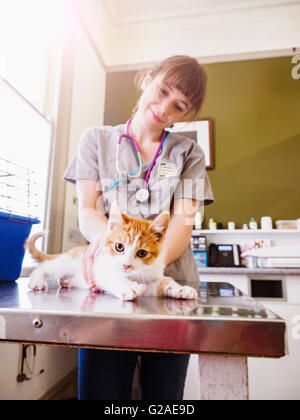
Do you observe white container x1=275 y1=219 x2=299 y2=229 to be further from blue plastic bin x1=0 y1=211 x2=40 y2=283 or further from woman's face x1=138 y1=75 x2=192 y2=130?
blue plastic bin x1=0 y1=211 x2=40 y2=283

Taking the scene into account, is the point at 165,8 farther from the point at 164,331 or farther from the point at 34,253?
the point at 164,331

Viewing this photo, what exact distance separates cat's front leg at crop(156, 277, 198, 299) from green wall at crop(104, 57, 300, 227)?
1.11 metres

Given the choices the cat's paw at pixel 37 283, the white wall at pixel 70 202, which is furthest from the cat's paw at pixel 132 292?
the white wall at pixel 70 202

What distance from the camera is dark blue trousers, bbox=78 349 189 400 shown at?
2.06 ft

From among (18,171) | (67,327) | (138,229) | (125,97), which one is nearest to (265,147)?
Answer: (125,97)

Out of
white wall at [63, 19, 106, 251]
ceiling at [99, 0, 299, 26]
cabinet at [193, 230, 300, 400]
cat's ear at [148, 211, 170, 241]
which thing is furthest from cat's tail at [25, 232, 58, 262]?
ceiling at [99, 0, 299, 26]

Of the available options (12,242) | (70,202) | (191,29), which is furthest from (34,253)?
(191,29)

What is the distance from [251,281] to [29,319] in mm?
1199

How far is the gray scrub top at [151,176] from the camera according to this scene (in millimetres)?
801

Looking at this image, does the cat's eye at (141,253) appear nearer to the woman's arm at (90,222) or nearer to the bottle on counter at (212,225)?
the woman's arm at (90,222)

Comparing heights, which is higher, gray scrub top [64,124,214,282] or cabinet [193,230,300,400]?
gray scrub top [64,124,214,282]

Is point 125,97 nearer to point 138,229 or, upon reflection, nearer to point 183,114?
point 183,114

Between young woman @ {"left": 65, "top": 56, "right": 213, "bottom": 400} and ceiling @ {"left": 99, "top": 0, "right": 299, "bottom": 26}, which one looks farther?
ceiling @ {"left": 99, "top": 0, "right": 299, "bottom": 26}

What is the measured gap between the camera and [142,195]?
0.79 meters
